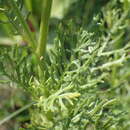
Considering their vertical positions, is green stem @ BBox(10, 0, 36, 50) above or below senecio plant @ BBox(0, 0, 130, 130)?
above

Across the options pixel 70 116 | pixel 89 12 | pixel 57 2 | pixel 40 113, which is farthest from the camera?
pixel 57 2

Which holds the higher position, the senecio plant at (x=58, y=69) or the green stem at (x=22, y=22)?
the green stem at (x=22, y=22)

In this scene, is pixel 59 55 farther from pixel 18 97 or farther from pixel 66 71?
pixel 18 97

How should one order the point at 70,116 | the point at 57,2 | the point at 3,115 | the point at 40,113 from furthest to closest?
the point at 57,2, the point at 3,115, the point at 40,113, the point at 70,116

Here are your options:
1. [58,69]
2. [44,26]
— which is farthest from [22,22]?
[58,69]

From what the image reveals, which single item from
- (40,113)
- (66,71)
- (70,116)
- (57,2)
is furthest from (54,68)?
(57,2)

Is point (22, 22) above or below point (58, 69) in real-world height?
above

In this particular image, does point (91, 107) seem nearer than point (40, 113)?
Yes

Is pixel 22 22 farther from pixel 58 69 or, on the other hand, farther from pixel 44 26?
pixel 58 69
